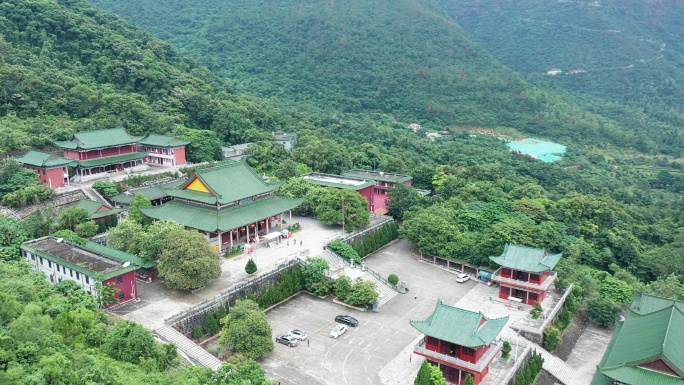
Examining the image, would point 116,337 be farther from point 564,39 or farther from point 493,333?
point 564,39

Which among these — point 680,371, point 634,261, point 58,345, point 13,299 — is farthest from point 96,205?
point 634,261

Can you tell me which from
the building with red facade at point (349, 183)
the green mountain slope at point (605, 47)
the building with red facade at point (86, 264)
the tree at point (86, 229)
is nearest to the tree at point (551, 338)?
the building with red facade at point (349, 183)

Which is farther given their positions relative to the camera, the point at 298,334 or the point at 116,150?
the point at 116,150

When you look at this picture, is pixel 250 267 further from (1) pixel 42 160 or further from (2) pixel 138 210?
(1) pixel 42 160

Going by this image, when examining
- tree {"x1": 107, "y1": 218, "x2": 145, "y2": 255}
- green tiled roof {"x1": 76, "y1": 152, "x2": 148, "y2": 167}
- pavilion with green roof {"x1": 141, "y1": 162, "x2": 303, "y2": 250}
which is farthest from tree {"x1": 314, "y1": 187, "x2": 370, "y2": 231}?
green tiled roof {"x1": 76, "y1": 152, "x2": 148, "y2": 167}

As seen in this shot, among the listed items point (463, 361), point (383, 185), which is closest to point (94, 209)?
point (383, 185)

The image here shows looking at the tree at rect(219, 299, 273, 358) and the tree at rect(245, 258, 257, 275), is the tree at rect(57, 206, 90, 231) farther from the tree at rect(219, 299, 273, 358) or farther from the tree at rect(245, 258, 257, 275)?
the tree at rect(219, 299, 273, 358)
